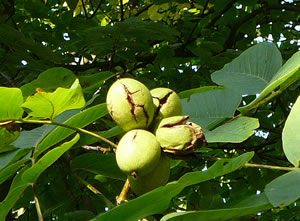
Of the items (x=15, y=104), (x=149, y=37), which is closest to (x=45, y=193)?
(x=149, y=37)

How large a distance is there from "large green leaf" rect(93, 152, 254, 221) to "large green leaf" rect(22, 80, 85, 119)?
8.9 inches

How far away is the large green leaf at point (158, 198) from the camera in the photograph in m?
0.82

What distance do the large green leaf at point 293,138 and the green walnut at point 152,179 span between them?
0.22 metres

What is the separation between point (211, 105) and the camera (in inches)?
44.8

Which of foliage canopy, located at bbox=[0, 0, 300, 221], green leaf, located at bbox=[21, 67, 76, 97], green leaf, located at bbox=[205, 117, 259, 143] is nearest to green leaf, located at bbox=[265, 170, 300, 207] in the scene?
foliage canopy, located at bbox=[0, 0, 300, 221]

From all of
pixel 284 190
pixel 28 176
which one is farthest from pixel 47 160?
pixel 284 190

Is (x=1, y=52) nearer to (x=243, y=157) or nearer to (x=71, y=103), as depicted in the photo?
(x=71, y=103)

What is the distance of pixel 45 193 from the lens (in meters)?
2.50

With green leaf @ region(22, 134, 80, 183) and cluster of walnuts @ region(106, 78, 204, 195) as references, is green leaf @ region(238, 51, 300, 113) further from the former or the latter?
green leaf @ region(22, 134, 80, 183)

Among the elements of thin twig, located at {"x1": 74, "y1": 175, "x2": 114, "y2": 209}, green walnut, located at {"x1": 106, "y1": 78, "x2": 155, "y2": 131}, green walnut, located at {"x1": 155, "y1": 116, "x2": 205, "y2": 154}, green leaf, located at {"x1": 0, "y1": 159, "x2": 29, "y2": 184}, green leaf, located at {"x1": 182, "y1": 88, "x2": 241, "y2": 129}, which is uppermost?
green walnut, located at {"x1": 106, "y1": 78, "x2": 155, "y2": 131}

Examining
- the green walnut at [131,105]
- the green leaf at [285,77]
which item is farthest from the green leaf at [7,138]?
the green leaf at [285,77]

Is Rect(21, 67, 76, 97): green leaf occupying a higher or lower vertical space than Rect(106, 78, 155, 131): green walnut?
lower

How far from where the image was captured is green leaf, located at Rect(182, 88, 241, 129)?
1107mm

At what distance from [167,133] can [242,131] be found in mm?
168
